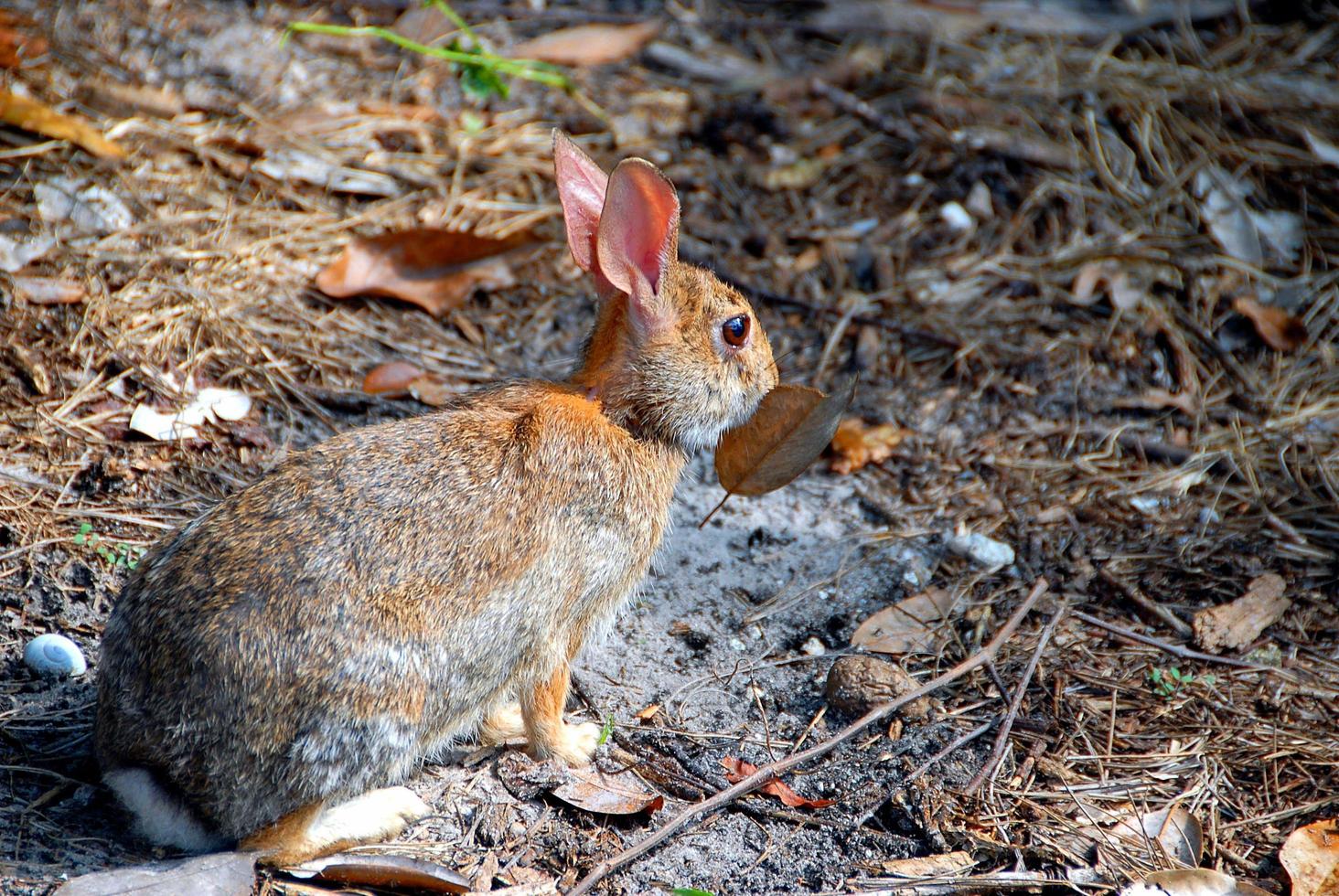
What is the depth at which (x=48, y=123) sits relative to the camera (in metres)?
5.86

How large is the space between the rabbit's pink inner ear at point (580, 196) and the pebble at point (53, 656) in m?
2.25

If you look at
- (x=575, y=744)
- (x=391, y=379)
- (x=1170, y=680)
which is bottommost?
(x=1170, y=680)

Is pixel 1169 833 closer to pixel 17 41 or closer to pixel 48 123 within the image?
pixel 48 123

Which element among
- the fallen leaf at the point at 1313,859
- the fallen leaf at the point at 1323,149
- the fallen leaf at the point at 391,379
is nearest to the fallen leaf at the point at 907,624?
the fallen leaf at the point at 1313,859

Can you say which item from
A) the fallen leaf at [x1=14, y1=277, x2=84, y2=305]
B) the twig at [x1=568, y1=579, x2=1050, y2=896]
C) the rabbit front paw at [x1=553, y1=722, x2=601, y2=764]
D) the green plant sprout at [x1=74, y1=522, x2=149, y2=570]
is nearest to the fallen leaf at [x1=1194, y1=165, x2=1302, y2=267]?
the twig at [x1=568, y1=579, x2=1050, y2=896]

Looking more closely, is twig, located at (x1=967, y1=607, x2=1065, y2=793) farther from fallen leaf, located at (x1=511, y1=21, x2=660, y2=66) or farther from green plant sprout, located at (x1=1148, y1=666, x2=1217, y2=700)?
fallen leaf, located at (x1=511, y1=21, x2=660, y2=66)

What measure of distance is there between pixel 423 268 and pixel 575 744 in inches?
110

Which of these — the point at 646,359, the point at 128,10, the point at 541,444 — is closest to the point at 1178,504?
the point at 646,359

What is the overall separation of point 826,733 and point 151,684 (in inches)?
90.5

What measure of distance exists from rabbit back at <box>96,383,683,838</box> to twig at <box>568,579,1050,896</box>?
26.8 inches

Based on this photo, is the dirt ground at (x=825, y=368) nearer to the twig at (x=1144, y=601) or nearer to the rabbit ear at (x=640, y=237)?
the twig at (x=1144, y=601)

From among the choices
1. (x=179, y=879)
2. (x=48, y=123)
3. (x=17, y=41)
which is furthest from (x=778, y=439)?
(x=17, y=41)

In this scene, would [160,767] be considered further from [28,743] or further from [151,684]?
[28,743]

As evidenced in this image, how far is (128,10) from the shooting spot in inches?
275
